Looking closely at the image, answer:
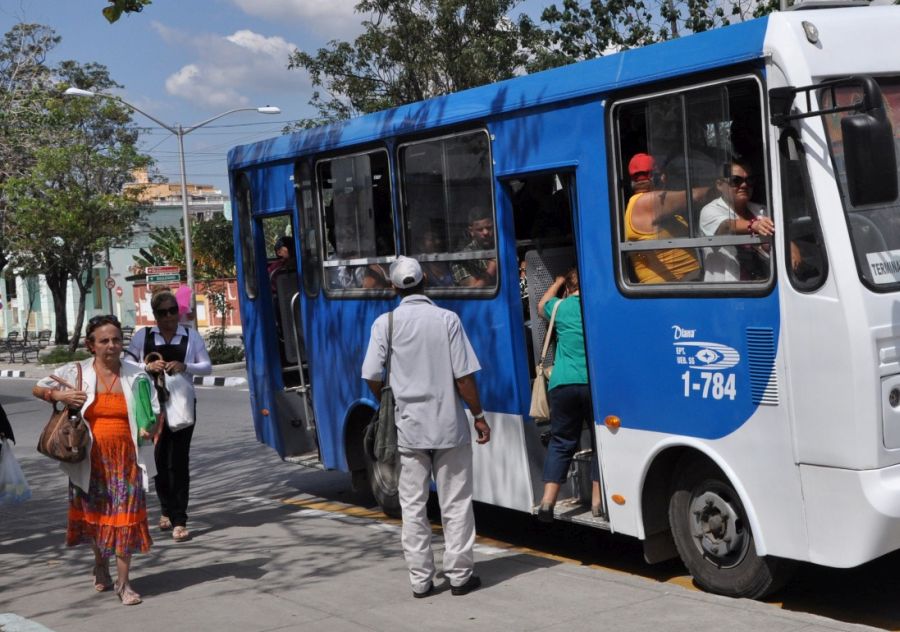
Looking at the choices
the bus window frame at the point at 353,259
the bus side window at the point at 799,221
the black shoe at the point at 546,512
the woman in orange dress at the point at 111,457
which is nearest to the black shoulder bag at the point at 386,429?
the black shoe at the point at 546,512

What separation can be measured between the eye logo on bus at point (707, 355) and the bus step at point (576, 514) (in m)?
1.25

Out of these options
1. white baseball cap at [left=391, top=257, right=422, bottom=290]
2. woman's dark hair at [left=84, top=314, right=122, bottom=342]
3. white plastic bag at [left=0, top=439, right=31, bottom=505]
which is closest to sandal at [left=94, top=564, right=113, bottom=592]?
white plastic bag at [left=0, top=439, right=31, bottom=505]

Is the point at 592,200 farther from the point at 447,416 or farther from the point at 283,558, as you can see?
the point at 283,558

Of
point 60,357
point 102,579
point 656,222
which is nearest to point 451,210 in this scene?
point 656,222

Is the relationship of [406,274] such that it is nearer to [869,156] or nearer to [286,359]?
[869,156]

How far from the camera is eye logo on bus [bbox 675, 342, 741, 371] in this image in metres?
6.02

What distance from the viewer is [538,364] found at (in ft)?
24.6

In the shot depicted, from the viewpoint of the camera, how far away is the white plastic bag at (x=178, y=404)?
870 cm

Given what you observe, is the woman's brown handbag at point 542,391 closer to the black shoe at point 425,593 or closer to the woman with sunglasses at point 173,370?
the black shoe at point 425,593

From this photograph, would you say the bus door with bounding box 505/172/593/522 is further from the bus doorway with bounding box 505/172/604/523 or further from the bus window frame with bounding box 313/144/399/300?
the bus window frame with bounding box 313/144/399/300

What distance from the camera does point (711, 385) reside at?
20.1ft

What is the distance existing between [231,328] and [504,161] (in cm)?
4309

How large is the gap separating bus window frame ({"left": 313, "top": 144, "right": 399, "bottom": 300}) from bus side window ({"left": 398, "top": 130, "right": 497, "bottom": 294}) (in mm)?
159

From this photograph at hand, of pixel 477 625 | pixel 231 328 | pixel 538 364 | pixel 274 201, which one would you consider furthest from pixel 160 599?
pixel 231 328
